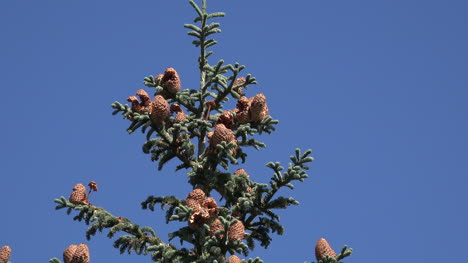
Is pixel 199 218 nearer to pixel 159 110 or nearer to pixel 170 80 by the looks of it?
pixel 159 110

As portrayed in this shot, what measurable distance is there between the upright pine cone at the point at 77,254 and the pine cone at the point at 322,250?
260cm

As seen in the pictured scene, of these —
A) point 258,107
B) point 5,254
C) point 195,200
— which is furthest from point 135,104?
point 5,254

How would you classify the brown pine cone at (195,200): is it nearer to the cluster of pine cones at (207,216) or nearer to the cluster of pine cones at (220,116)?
the cluster of pine cones at (207,216)

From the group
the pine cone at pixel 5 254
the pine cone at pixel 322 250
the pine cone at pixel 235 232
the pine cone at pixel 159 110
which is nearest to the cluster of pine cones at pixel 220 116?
the pine cone at pixel 159 110

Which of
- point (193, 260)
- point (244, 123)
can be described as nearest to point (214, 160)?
point (244, 123)

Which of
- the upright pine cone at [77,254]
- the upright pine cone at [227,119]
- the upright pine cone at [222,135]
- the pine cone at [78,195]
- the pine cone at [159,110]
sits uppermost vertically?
the upright pine cone at [227,119]

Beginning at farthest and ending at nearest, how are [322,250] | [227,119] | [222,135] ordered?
[227,119], [222,135], [322,250]

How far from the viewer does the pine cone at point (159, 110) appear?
10211 mm

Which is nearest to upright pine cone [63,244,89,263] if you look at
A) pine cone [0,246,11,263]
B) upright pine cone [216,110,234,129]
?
pine cone [0,246,11,263]

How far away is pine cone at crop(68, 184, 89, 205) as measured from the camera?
10.2 meters

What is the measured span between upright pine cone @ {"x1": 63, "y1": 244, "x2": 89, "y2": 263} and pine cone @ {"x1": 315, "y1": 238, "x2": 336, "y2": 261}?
260 cm

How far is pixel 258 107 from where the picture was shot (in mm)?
10250

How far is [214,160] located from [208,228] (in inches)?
57.2

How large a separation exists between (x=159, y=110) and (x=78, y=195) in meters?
1.54
